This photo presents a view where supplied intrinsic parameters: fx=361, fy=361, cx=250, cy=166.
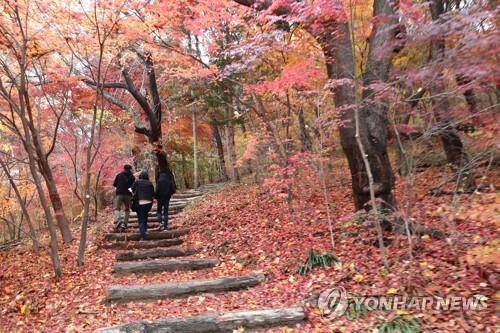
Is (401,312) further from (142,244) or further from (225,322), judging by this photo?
(142,244)

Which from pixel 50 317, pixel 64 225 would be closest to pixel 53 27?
pixel 64 225

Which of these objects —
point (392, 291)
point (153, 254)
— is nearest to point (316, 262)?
point (392, 291)

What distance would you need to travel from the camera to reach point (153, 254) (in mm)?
8055

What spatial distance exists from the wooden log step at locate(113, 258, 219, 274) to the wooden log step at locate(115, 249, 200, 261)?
59 cm

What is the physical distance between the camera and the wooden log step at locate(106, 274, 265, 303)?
5.91 metres

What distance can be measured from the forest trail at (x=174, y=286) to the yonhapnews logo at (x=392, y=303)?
42cm

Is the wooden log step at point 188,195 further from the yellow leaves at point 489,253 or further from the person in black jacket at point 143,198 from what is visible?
the yellow leaves at point 489,253

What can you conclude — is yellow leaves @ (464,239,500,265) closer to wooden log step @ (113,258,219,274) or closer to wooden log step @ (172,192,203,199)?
wooden log step @ (113,258,219,274)

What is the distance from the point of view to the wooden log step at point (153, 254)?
26.1 ft

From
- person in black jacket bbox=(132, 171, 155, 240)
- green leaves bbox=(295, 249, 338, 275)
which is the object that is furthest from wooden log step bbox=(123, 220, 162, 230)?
green leaves bbox=(295, 249, 338, 275)

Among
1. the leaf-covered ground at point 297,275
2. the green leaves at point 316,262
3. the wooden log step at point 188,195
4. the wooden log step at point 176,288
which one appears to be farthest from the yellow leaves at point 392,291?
the wooden log step at point 188,195

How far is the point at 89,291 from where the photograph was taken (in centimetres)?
640

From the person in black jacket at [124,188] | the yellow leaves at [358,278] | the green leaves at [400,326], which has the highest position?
the person in black jacket at [124,188]

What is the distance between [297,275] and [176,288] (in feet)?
6.70
